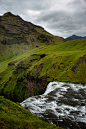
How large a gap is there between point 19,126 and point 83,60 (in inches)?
3076

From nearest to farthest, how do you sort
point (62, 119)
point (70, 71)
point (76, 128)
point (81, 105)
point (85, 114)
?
point (76, 128) → point (62, 119) → point (85, 114) → point (81, 105) → point (70, 71)

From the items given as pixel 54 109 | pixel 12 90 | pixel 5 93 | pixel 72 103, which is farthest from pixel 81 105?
pixel 5 93

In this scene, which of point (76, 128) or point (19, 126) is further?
point (76, 128)

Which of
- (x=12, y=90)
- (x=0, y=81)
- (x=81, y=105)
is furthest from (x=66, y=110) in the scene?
(x=0, y=81)

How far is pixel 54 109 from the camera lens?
97.5 feet

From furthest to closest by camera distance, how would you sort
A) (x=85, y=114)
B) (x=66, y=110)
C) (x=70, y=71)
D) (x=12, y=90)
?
1. (x=12, y=90)
2. (x=70, y=71)
3. (x=66, y=110)
4. (x=85, y=114)

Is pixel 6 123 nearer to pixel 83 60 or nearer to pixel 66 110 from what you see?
pixel 66 110

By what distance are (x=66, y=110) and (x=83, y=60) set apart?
6105 cm

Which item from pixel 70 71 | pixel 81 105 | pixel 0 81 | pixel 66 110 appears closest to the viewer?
pixel 66 110

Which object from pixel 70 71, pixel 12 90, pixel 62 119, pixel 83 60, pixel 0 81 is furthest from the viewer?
→ pixel 0 81

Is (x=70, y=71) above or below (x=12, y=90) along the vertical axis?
above

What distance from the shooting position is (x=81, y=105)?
101 feet

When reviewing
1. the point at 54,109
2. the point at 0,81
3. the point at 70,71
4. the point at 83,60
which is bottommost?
the point at 0,81

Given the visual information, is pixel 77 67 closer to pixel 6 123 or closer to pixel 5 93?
pixel 6 123
